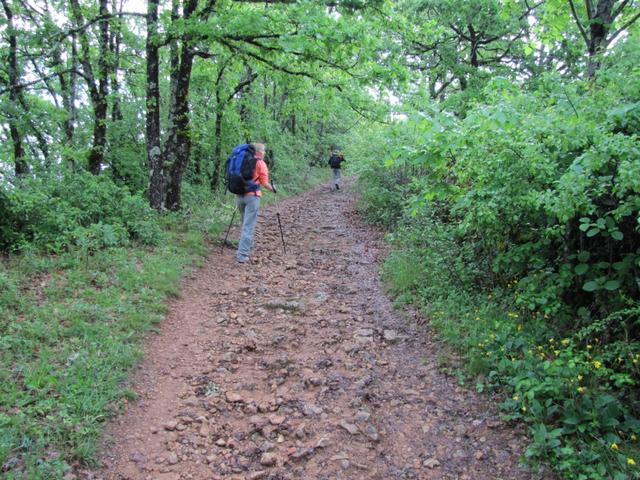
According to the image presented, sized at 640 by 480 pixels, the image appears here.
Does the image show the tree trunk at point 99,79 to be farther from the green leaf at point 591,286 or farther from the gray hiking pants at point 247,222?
the green leaf at point 591,286

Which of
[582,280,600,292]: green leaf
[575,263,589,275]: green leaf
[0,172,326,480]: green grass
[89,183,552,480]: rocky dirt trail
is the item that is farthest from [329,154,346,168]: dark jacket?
[582,280,600,292]: green leaf

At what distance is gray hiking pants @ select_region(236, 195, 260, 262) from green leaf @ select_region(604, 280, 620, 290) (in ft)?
20.9

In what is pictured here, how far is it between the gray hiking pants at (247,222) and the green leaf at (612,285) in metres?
6.38

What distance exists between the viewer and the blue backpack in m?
8.50

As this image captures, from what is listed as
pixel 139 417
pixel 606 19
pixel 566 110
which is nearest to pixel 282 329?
pixel 139 417

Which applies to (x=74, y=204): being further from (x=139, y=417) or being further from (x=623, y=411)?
(x=623, y=411)

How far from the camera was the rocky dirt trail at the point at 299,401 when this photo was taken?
3521 millimetres

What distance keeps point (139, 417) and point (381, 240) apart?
7.80 m

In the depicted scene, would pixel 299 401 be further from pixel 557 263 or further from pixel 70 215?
pixel 70 215

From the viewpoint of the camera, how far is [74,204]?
8.07 m

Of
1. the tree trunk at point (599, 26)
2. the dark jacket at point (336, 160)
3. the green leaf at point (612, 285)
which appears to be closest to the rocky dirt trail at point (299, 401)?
the green leaf at point (612, 285)

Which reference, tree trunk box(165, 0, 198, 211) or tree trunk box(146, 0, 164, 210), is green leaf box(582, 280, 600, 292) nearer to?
tree trunk box(165, 0, 198, 211)

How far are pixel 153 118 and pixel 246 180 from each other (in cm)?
307

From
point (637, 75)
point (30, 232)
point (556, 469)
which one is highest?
point (637, 75)
